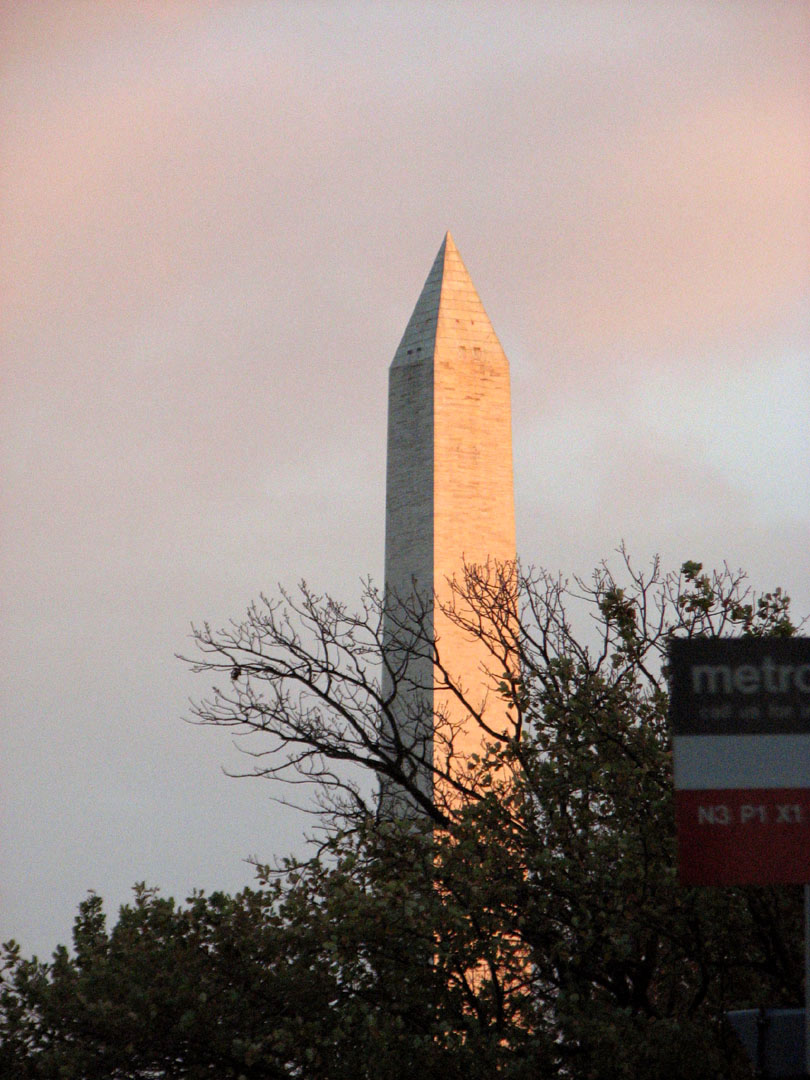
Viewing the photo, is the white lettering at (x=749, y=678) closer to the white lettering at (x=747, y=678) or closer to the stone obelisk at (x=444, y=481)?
the white lettering at (x=747, y=678)

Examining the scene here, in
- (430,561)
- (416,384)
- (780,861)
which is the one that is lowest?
(780,861)

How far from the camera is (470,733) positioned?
25734 millimetres

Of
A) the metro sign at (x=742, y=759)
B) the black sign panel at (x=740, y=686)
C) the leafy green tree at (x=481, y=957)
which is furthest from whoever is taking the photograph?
the leafy green tree at (x=481, y=957)

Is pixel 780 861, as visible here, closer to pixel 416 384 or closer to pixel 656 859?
pixel 656 859

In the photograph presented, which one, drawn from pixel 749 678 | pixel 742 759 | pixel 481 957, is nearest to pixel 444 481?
pixel 481 957

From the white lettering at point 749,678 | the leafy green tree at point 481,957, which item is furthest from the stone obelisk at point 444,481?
the white lettering at point 749,678

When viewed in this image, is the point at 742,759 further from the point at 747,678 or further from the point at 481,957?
the point at 481,957

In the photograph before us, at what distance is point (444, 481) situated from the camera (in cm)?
2698

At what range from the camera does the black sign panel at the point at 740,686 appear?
6711 millimetres

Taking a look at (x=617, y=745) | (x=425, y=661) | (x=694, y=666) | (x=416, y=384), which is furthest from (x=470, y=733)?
(x=694, y=666)

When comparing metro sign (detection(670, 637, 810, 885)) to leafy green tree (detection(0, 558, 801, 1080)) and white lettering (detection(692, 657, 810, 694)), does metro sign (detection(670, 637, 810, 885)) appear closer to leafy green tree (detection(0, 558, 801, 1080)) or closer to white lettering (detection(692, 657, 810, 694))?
white lettering (detection(692, 657, 810, 694))

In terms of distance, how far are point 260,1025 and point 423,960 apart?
5.11ft

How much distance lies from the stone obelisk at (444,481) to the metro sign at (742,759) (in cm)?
1810

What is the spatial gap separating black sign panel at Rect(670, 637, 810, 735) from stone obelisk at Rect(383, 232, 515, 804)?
18.1 meters
